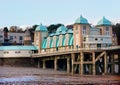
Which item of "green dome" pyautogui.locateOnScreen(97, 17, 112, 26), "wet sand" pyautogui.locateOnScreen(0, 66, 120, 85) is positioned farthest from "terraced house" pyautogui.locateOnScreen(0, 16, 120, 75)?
"wet sand" pyautogui.locateOnScreen(0, 66, 120, 85)

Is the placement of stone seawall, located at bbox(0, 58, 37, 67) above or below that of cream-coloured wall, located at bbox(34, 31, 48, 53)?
below

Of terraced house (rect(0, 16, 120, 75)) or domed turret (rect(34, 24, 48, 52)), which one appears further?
domed turret (rect(34, 24, 48, 52))

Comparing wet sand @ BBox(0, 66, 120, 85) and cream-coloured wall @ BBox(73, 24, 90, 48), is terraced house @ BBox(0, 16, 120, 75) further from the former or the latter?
wet sand @ BBox(0, 66, 120, 85)

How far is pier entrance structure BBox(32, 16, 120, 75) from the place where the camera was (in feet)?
260

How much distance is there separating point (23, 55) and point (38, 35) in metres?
7.04

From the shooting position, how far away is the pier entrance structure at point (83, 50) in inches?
3120

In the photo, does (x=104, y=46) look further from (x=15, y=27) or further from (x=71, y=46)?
(x=15, y=27)

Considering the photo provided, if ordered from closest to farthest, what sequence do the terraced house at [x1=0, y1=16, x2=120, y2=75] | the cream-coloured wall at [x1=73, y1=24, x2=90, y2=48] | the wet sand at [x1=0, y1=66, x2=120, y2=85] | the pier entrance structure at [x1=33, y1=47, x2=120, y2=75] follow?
the wet sand at [x1=0, y1=66, x2=120, y2=85], the pier entrance structure at [x1=33, y1=47, x2=120, y2=75], the terraced house at [x1=0, y1=16, x2=120, y2=75], the cream-coloured wall at [x1=73, y1=24, x2=90, y2=48]

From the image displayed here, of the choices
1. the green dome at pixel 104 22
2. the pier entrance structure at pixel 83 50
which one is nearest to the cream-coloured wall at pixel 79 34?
the pier entrance structure at pixel 83 50

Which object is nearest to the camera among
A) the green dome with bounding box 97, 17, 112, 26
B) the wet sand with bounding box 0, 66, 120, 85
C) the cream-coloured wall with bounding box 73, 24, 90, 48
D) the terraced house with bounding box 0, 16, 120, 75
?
the wet sand with bounding box 0, 66, 120, 85

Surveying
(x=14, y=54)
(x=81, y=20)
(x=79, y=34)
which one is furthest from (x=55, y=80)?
(x=14, y=54)

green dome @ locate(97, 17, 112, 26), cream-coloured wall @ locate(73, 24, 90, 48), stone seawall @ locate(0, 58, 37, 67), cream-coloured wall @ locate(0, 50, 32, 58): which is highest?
green dome @ locate(97, 17, 112, 26)

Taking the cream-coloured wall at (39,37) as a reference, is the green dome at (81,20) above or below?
above

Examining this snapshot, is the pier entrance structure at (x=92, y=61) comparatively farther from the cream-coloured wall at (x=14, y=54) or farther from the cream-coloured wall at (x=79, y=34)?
the cream-coloured wall at (x=14, y=54)
